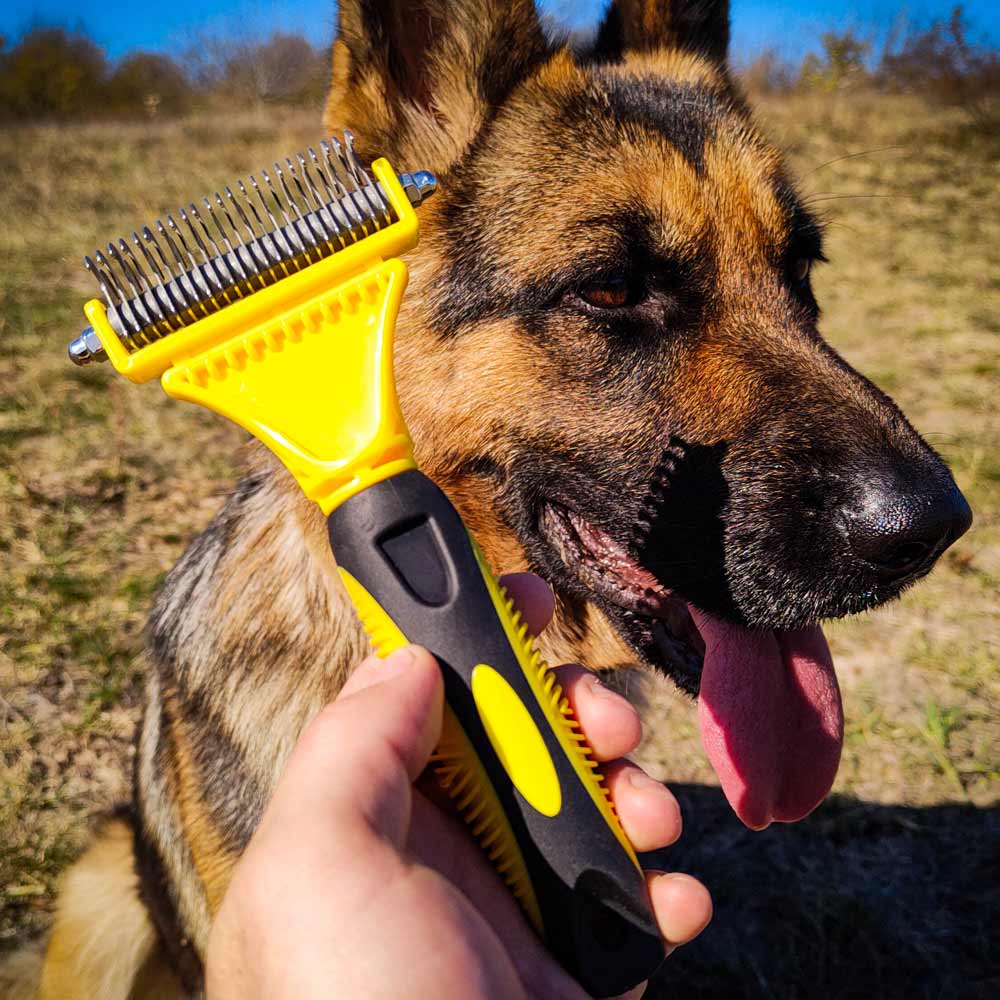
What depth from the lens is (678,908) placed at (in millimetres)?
1303

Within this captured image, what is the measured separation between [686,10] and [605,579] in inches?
84.5

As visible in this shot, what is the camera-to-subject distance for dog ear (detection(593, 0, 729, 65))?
9.17 ft

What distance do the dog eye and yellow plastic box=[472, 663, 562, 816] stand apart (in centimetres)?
118

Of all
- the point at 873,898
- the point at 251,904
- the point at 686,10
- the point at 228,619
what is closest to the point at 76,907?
the point at 228,619

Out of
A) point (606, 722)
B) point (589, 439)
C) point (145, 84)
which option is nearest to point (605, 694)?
point (606, 722)

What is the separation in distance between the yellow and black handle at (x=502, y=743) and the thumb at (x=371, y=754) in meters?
0.07

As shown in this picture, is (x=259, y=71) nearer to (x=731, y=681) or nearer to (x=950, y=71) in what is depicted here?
(x=950, y=71)

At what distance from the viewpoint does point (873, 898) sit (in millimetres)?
2787

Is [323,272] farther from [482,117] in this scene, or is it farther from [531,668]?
[482,117]

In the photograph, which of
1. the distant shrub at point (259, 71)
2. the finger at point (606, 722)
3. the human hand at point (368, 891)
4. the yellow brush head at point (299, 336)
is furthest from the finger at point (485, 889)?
the distant shrub at point (259, 71)

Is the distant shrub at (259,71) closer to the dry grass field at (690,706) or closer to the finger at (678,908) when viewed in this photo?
the dry grass field at (690,706)

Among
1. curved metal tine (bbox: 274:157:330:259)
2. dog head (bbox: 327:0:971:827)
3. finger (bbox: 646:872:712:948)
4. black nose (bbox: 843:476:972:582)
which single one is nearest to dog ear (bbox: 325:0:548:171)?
dog head (bbox: 327:0:971:827)

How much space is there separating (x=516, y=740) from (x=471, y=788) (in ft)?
0.37

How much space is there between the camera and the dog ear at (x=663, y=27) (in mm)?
2795
